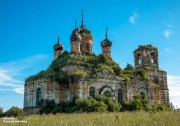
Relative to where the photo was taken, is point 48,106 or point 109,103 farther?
point 48,106

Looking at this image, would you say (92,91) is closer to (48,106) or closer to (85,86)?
(85,86)

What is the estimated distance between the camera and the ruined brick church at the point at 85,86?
93.9ft

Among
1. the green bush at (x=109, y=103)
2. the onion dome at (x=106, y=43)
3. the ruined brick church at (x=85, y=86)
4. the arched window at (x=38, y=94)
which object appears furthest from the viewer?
the onion dome at (x=106, y=43)

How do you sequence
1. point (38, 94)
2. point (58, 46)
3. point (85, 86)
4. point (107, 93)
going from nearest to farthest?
point (85, 86), point (107, 93), point (38, 94), point (58, 46)

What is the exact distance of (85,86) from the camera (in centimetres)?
2842

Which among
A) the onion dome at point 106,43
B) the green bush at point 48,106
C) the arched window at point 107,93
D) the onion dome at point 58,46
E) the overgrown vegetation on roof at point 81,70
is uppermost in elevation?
the onion dome at point 106,43

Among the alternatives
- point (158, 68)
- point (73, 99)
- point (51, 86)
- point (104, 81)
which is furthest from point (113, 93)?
point (158, 68)

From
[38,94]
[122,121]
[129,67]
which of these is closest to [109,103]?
[38,94]

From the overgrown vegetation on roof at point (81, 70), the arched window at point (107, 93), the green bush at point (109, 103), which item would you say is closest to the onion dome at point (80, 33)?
the overgrown vegetation on roof at point (81, 70)

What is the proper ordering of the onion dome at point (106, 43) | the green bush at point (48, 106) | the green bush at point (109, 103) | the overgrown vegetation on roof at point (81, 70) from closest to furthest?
the green bush at point (109, 103), the green bush at point (48, 106), the overgrown vegetation on roof at point (81, 70), the onion dome at point (106, 43)

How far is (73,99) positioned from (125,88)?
20.7ft

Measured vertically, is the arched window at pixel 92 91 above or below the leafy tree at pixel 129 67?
below

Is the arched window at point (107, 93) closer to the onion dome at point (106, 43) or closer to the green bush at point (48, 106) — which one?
the green bush at point (48, 106)

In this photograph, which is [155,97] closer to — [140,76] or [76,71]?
[140,76]
